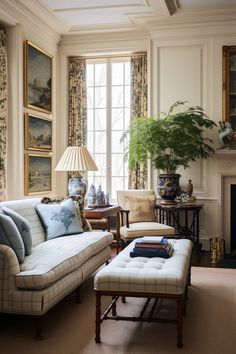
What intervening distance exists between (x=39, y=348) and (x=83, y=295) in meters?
1.27

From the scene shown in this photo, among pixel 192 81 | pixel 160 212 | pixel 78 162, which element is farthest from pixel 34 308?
pixel 192 81

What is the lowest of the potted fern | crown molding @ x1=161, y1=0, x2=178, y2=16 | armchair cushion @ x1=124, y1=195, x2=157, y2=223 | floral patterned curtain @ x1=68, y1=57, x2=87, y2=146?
armchair cushion @ x1=124, y1=195, x2=157, y2=223

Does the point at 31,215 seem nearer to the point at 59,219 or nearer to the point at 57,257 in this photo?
the point at 59,219

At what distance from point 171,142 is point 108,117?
52.7 inches

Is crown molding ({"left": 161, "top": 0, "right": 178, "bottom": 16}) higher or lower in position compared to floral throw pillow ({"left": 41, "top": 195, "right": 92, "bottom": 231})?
higher

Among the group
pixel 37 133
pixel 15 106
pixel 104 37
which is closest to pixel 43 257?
pixel 15 106

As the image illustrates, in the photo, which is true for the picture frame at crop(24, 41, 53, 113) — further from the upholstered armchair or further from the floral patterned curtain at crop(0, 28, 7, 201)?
the upholstered armchair

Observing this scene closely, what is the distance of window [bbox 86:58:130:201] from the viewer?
22.6 ft

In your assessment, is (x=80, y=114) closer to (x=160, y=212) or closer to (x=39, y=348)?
(x=160, y=212)

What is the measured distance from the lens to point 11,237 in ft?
10.9

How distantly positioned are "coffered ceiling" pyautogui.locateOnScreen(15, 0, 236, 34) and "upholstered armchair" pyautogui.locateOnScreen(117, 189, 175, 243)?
2.39 m

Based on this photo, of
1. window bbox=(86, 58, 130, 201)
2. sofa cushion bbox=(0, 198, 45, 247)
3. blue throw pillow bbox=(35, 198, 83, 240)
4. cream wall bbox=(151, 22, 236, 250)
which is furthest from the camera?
window bbox=(86, 58, 130, 201)

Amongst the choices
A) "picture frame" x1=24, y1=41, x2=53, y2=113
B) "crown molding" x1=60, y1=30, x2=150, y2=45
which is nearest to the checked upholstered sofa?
"picture frame" x1=24, y1=41, x2=53, y2=113

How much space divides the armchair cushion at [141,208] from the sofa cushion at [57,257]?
43.3 inches
